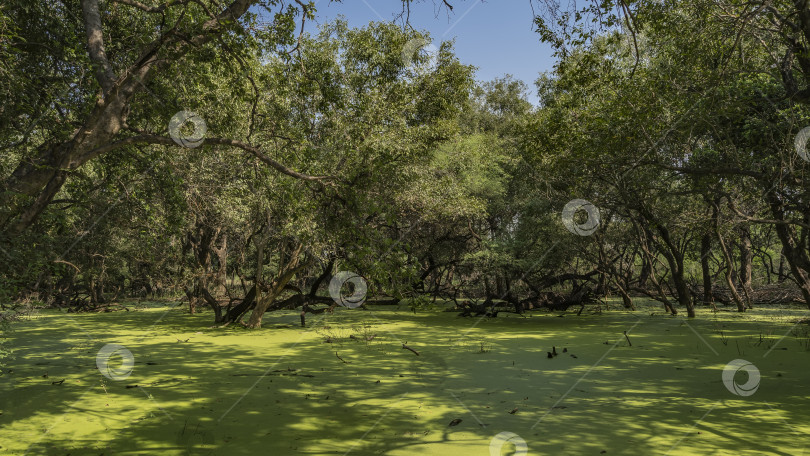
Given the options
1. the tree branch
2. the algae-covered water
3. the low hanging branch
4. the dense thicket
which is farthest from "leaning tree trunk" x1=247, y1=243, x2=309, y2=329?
the tree branch

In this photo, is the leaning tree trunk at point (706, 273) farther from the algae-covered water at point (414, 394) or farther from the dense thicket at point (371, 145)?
the algae-covered water at point (414, 394)

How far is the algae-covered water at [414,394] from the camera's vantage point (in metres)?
3.81

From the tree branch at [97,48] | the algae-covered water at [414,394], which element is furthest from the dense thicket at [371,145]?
the algae-covered water at [414,394]

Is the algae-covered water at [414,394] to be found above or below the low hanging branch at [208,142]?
below

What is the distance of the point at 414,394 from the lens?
5.25 metres

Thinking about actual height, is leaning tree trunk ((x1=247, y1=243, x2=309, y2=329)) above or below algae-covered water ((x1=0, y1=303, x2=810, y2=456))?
above

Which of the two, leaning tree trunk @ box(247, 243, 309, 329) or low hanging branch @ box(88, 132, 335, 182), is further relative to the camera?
leaning tree trunk @ box(247, 243, 309, 329)

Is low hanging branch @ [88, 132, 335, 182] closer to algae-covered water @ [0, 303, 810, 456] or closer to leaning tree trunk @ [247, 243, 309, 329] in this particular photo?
algae-covered water @ [0, 303, 810, 456]

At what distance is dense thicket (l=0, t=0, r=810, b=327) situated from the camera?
14.1 feet

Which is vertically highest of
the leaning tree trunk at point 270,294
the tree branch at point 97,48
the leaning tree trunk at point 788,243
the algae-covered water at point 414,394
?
the tree branch at point 97,48

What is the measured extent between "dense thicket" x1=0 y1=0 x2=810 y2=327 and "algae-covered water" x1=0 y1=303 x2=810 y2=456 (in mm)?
1149

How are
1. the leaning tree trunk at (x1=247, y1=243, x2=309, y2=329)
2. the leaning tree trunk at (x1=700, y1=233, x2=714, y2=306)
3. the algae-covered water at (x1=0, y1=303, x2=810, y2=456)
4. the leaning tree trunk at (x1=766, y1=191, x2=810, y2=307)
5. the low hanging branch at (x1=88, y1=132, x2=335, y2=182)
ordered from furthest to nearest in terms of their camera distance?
the leaning tree trunk at (x1=700, y1=233, x2=714, y2=306), the leaning tree trunk at (x1=247, y1=243, x2=309, y2=329), the leaning tree trunk at (x1=766, y1=191, x2=810, y2=307), the low hanging branch at (x1=88, y1=132, x2=335, y2=182), the algae-covered water at (x1=0, y1=303, x2=810, y2=456)

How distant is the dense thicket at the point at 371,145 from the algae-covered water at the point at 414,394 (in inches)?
45.2

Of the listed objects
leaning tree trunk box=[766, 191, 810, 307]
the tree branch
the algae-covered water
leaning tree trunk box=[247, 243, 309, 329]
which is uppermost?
the tree branch
